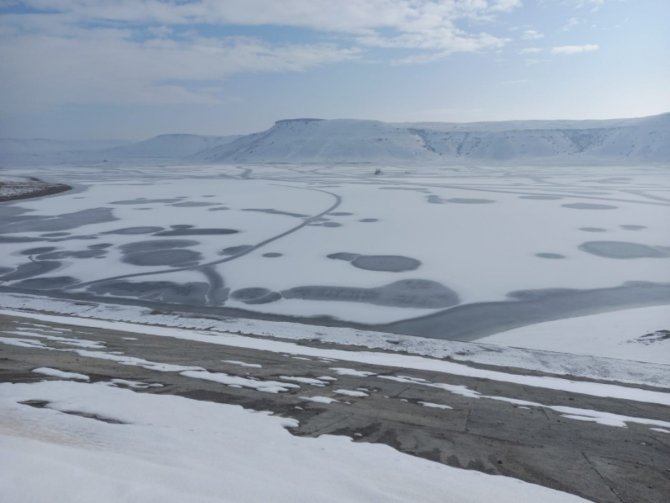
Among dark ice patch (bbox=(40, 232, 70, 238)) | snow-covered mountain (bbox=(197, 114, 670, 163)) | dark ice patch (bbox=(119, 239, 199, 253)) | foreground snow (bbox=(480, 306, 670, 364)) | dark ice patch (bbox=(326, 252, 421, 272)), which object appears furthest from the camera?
snow-covered mountain (bbox=(197, 114, 670, 163))

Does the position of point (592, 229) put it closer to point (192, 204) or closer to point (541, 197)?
point (541, 197)

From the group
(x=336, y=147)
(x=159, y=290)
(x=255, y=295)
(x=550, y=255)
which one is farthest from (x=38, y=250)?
(x=336, y=147)

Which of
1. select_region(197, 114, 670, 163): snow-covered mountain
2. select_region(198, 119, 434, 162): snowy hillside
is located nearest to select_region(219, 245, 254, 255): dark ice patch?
select_region(197, 114, 670, 163): snow-covered mountain

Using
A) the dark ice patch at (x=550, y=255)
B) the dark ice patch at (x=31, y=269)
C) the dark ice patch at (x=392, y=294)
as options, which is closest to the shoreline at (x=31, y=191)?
the dark ice patch at (x=31, y=269)

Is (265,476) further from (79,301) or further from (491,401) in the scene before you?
(79,301)

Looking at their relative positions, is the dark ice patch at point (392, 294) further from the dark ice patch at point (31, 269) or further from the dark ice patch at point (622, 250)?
the dark ice patch at point (31, 269)

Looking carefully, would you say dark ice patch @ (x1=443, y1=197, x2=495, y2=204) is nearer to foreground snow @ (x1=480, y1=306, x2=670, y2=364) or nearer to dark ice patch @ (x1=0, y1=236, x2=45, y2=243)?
foreground snow @ (x1=480, y1=306, x2=670, y2=364)

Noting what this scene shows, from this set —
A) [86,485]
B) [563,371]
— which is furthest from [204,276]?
[86,485]
